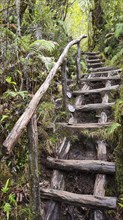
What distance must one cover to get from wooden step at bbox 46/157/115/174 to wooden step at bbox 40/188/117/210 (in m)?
0.39

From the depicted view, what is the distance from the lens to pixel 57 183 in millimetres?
2893

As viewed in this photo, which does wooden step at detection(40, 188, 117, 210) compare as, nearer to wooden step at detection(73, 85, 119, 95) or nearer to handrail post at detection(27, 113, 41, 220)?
handrail post at detection(27, 113, 41, 220)

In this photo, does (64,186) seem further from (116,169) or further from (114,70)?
(114,70)

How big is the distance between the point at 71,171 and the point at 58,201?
1.58 ft

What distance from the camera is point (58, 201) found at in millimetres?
2689

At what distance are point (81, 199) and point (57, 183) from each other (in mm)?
426

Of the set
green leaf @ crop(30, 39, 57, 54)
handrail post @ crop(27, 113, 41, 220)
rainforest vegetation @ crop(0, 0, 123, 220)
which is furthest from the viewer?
green leaf @ crop(30, 39, 57, 54)

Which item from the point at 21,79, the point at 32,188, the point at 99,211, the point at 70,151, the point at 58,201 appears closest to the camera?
the point at 32,188

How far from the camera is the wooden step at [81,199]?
2.48m

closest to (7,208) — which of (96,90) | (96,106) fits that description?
(96,106)

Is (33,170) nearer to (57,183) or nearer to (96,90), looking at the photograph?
(57,183)

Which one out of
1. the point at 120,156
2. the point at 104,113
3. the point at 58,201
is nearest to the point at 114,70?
the point at 104,113

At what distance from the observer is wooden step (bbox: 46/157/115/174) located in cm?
288

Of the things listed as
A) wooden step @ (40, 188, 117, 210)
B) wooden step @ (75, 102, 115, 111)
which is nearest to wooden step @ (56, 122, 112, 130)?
wooden step @ (75, 102, 115, 111)
